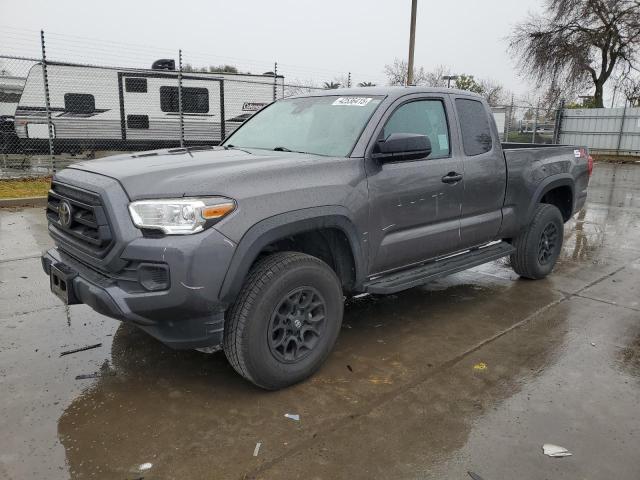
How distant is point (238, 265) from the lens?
2.82 meters

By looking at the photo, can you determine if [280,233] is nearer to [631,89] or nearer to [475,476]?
[475,476]

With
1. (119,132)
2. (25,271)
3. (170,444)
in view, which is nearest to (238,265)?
(170,444)

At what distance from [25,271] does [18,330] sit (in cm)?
176

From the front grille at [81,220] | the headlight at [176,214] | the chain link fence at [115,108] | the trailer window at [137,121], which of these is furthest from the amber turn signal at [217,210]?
the trailer window at [137,121]

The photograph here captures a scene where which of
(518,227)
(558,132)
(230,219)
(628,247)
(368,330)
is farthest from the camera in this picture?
(558,132)

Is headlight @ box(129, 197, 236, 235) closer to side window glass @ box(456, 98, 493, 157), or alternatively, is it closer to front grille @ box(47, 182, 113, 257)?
front grille @ box(47, 182, 113, 257)

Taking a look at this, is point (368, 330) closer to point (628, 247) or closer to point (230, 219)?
point (230, 219)

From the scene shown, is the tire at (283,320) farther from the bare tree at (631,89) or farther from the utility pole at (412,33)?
the bare tree at (631,89)

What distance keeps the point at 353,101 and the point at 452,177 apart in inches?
38.5

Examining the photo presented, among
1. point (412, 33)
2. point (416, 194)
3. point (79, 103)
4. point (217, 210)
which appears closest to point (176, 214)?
point (217, 210)

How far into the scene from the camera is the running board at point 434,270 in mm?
3697

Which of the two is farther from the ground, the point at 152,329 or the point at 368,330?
the point at 152,329

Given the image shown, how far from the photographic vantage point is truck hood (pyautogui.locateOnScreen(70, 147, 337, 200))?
111 inches

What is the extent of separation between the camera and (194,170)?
3002 mm
